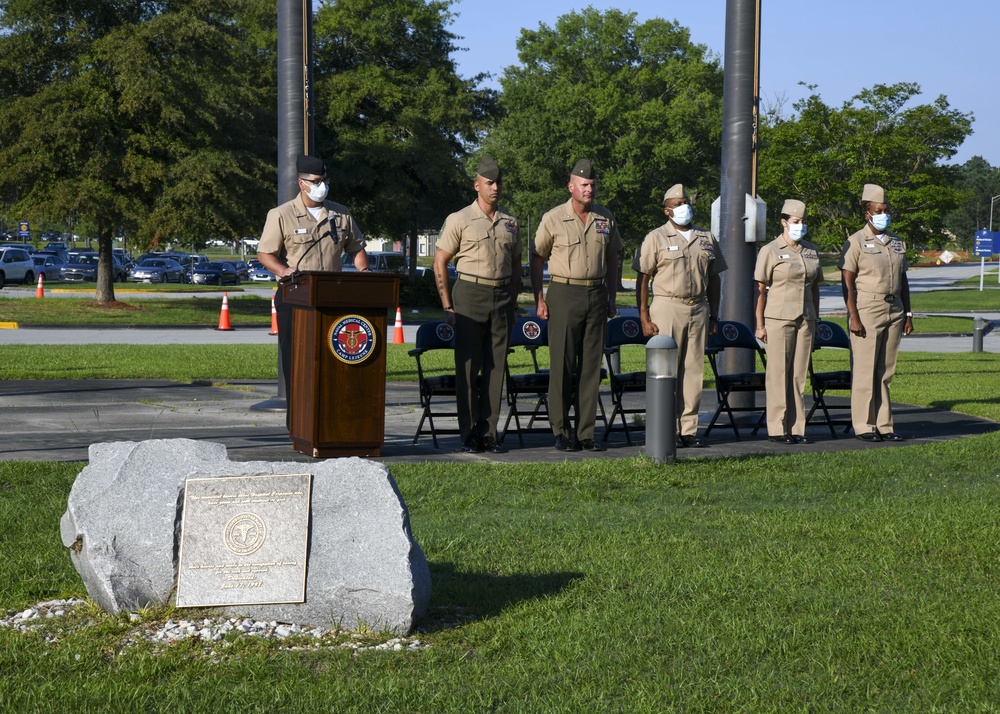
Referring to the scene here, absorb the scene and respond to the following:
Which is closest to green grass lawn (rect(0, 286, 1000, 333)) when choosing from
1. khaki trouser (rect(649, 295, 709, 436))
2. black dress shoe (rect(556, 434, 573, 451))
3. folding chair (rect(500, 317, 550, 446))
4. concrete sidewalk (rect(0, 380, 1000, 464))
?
concrete sidewalk (rect(0, 380, 1000, 464))

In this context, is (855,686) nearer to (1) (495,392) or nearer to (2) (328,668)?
(2) (328,668)

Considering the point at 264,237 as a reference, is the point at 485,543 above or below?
below

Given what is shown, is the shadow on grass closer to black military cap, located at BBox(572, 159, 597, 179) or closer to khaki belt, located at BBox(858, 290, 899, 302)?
black military cap, located at BBox(572, 159, 597, 179)

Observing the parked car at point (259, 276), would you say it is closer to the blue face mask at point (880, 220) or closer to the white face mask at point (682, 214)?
the blue face mask at point (880, 220)

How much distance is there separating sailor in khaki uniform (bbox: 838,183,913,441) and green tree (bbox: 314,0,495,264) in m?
33.8

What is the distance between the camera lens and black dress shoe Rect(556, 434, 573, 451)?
10.9m

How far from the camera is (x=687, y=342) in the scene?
35.9 ft

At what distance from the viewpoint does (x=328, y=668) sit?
479 centimetres

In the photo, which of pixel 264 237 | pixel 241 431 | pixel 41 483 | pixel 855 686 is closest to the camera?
pixel 855 686

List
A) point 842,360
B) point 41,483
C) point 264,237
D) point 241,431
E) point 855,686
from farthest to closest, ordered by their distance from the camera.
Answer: point 842,360
point 241,431
point 264,237
point 41,483
point 855,686

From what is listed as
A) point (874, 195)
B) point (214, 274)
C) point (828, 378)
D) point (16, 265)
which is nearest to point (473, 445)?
point (828, 378)

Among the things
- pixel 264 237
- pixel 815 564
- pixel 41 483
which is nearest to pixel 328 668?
pixel 815 564

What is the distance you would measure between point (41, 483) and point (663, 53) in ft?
216

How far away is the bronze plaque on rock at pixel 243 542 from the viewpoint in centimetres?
529
